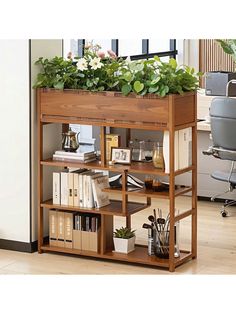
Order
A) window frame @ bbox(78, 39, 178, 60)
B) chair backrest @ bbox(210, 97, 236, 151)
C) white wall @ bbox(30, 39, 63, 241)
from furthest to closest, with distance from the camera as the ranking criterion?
window frame @ bbox(78, 39, 178, 60) → chair backrest @ bbox(210, 97, 236, 151) → white wall @ bbox(30, 39, 63, 241)

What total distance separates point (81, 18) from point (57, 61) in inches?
158

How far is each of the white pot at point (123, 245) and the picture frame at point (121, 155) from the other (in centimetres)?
51

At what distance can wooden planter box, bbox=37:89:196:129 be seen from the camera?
3939 millimetres

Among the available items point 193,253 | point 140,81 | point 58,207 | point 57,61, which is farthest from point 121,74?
point 193,253

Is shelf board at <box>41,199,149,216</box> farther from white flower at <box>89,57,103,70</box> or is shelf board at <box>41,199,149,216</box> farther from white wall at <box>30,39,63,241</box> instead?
white flower at <box>89,57,103,70</box>

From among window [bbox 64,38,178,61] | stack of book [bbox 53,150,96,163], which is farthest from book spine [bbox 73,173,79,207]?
window [bbox 64,38,178,61]

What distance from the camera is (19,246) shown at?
459 cm

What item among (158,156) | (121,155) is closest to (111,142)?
(121,155)

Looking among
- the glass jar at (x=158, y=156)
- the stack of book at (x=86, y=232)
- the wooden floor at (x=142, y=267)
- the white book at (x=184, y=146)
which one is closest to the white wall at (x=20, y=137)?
the wooden floor at (x=142, y=267)

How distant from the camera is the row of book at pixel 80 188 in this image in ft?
14.0

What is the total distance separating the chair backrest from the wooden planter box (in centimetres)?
88

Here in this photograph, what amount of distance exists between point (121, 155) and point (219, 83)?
2285 millimetres
